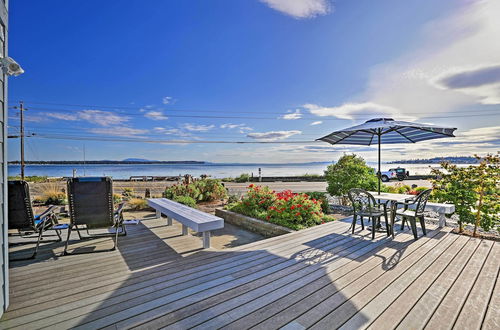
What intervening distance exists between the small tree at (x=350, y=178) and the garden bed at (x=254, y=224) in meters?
3.63

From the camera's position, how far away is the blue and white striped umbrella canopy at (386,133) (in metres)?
3.96

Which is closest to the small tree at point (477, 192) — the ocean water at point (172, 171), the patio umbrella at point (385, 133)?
the patio umbrella at point (385, 133)

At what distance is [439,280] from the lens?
2295mm

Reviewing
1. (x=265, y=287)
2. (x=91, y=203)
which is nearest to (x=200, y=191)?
(x=91, y=203)

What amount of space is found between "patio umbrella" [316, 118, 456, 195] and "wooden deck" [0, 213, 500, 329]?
1870 mm

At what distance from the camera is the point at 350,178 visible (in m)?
7.30

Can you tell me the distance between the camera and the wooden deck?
5.47ft

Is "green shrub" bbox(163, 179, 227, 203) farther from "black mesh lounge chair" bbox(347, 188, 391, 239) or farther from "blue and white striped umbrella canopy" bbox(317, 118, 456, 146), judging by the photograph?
"black mesh lounge chair" bbox(347, 188, 391, 239)

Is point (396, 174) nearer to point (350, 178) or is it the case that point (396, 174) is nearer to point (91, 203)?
point (350, 178)

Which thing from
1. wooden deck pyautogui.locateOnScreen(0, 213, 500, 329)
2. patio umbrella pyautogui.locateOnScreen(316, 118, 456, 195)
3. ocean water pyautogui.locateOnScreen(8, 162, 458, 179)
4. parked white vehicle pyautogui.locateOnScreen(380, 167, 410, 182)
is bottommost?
ocean water pyautogui.locateOnScreen(8, 162, 458, 179)

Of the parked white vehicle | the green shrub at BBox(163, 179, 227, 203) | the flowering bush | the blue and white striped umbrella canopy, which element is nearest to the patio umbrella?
the blue and white striped umbrella canopy

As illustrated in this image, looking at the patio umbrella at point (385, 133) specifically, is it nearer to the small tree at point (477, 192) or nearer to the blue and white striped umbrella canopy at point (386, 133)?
the blue and white striped umbrella canopy at point (386, 133)

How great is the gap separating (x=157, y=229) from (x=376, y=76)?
811 centimetres

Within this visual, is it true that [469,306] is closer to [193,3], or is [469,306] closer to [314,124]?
[193,3]
